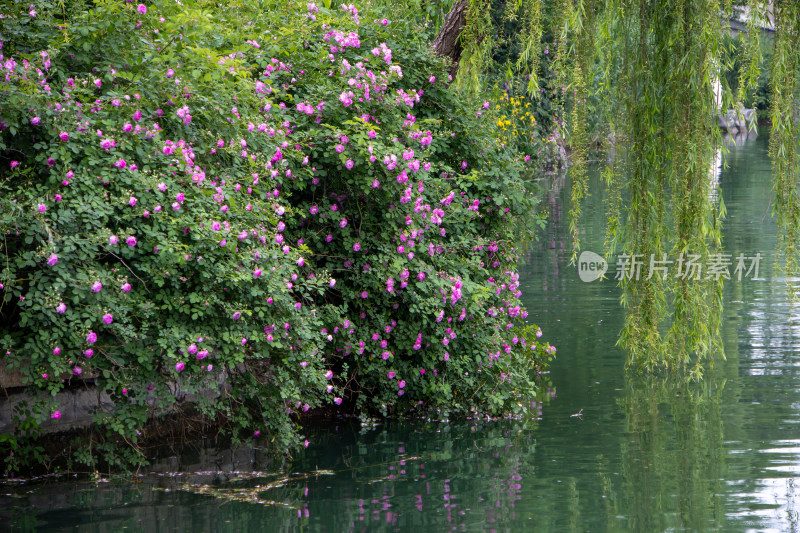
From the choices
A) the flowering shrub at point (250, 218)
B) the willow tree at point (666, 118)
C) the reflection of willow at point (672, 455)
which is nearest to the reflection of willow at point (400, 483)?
the flowering shrub at point (250, 218)

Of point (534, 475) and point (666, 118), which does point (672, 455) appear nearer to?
point (534, 475)

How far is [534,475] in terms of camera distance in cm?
603

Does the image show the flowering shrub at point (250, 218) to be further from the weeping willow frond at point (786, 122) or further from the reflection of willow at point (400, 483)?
the weeping willow frond at point (786, 122)

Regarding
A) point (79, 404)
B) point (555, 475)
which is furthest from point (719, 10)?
point (79, 404)

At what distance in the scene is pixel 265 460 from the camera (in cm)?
642

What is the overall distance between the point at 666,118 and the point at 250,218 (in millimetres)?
2653

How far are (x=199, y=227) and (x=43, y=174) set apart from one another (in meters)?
0.87

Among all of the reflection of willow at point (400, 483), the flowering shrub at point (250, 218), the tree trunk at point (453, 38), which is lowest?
the reflection of willow at point (400, 483)

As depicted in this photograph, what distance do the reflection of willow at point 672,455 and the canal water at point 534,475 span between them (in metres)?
0.01

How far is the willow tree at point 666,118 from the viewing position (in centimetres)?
578

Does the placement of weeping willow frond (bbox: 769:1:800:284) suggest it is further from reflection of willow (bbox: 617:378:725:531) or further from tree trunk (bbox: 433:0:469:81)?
tree trunk (bbox: 433:0:469:81)

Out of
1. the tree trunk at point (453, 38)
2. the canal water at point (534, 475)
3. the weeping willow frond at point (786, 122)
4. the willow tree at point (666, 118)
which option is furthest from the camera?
the tree trunk at point (453, 38)

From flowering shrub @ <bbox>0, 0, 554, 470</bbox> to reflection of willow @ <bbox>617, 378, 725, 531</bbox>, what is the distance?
3.40 ft

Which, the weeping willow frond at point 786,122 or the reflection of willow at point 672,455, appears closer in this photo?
the reflection of willow at point 672,455
